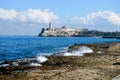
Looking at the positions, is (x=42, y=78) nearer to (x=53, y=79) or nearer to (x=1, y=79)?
(x=53, y=79)

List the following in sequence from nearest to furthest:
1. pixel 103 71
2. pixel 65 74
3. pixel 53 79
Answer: pixel 53 79 → pixel 65 74 → pixel 103 71

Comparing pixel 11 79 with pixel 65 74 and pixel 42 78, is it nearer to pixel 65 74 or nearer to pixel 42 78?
pixel 42 78

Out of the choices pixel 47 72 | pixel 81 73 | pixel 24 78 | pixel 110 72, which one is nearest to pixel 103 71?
pixel 110 72

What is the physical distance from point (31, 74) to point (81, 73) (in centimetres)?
323

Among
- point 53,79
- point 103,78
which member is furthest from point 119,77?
point 53,79

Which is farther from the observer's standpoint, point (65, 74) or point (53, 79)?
point (65, 74)

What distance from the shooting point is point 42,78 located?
21.8 m

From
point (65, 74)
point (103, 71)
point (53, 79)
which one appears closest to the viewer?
point (53, 79)

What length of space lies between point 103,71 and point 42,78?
4779 mm

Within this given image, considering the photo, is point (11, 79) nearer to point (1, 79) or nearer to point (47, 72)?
point (1, 79)

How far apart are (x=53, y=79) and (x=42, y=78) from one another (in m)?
1.02

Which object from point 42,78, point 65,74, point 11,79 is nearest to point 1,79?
point 11,79

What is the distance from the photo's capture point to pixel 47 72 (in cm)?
2486

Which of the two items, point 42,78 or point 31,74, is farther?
point 31,74
